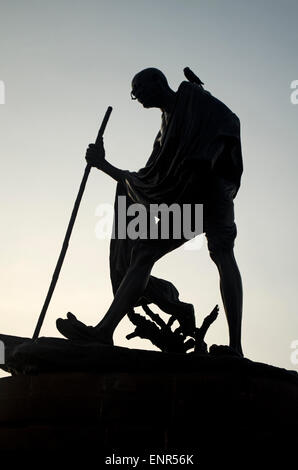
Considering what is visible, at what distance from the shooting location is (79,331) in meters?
6.16

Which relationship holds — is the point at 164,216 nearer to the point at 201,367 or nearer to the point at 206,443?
the point at 201,367

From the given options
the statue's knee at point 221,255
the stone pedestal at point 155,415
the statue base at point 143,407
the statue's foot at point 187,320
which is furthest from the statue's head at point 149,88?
Answer: the stone pedestal at point 155,415

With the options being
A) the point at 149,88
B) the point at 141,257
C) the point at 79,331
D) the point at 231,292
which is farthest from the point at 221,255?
the point at 149,88

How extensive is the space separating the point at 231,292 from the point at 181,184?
46.2 inches

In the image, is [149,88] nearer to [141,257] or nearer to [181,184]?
[181,184]

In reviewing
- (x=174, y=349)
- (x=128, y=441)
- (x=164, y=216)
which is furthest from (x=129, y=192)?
(x=128, y=441)

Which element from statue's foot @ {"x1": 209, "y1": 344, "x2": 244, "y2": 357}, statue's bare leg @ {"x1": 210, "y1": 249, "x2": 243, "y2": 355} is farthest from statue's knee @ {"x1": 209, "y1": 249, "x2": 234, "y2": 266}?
statue's foot @ {"x1": 209, "y1": 344, "x2": 244, "y2": 357}

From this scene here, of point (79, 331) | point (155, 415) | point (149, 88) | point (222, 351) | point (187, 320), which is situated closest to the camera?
point (155, 415)

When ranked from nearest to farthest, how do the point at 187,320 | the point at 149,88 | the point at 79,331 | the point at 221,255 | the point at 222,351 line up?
the point at 222,351, the point at 79,331, the point at 221,255, the point at 187,320, the point at 149,88

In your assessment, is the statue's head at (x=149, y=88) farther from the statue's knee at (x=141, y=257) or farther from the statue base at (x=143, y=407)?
the statue base at (x=143, y=407)

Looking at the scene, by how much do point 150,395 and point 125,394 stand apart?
194 millimetres

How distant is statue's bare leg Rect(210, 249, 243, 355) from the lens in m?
6.43

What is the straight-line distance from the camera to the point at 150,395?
530 cm

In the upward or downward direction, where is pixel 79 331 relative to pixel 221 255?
downward
